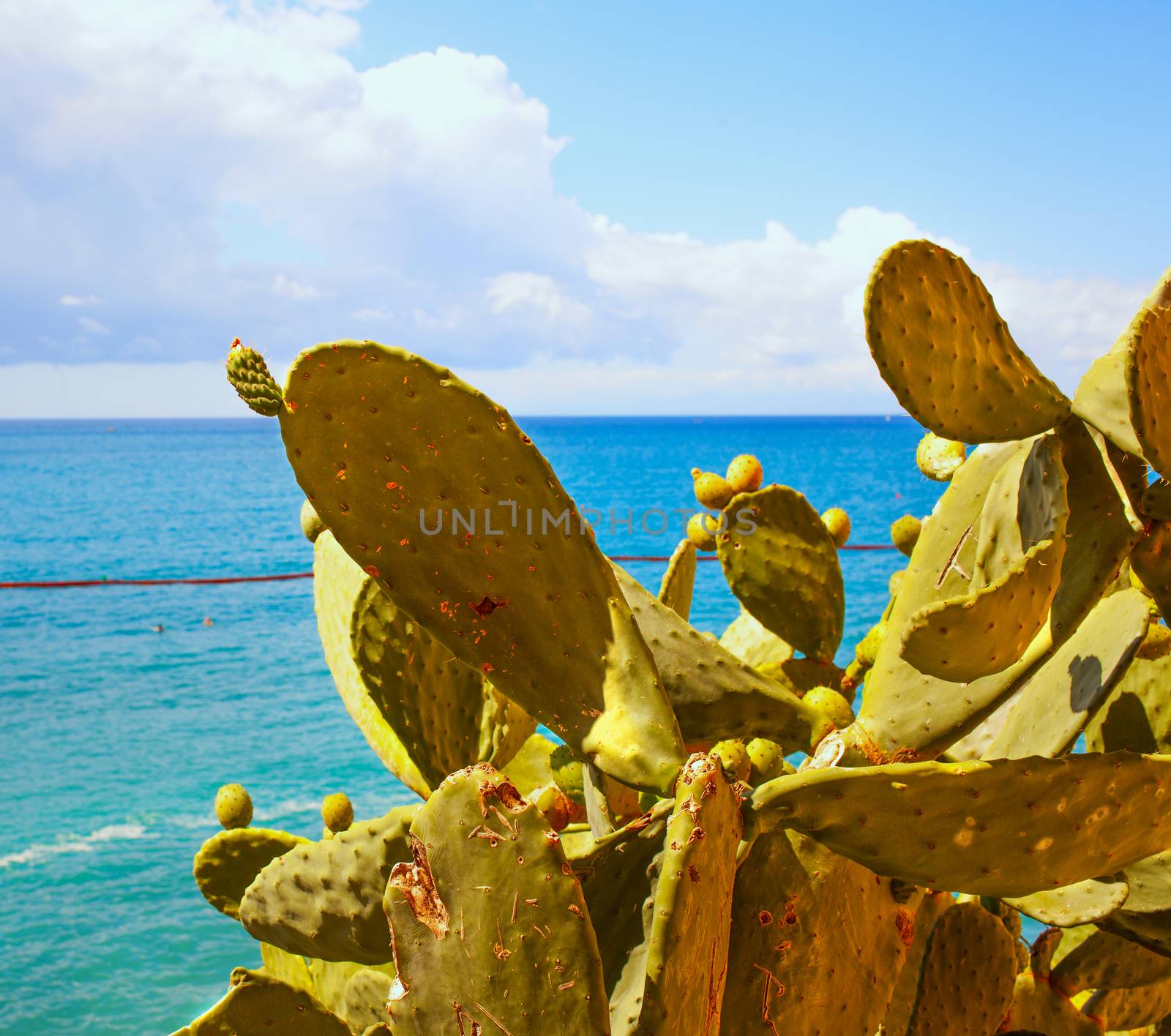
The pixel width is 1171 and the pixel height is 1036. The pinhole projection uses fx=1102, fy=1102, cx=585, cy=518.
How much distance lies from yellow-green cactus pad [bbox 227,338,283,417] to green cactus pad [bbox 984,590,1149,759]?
60cm

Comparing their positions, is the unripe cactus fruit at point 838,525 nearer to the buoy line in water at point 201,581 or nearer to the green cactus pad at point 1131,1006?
the green cactus pad at point 1131,1006

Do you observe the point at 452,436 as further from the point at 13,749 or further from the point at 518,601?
the point at 13,749

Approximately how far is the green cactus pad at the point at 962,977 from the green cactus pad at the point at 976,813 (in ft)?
1.41

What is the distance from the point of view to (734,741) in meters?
0.81

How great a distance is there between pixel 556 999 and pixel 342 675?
744mm

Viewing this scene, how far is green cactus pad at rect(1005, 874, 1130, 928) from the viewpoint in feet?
2.90

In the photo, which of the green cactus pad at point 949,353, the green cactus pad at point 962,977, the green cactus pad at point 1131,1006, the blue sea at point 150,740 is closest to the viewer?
the green cactus pad at point 949,353

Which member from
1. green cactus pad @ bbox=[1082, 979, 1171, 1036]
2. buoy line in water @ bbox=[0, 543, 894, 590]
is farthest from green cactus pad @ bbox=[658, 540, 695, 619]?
buoy line in water @ bbox=[0, 543, 894, 590]

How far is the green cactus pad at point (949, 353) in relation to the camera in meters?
0.77

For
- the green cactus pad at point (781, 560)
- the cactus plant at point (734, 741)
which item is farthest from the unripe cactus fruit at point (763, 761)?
the green cactus pad at point (781, 560)

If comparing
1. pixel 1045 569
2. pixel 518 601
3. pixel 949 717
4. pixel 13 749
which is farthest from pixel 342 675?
pixel 13 749

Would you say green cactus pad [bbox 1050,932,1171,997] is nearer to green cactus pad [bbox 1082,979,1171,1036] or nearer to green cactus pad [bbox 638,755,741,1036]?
green cactus pad [bbox 1082,979,1171,1036]

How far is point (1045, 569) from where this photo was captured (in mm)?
702

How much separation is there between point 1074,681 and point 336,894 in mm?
596
